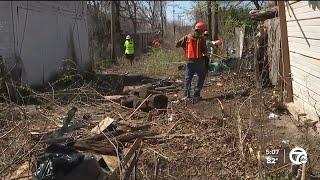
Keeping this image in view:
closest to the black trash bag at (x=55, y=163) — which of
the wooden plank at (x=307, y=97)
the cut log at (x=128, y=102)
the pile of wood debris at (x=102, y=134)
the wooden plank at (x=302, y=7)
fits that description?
the pile of wood debris at (x=102, y=134)

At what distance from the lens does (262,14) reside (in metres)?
11.5

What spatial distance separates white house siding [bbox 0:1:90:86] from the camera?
12.9 m

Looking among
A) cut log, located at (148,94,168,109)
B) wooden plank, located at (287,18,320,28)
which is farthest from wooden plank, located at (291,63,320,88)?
cut log, located at (148,94,168,109)

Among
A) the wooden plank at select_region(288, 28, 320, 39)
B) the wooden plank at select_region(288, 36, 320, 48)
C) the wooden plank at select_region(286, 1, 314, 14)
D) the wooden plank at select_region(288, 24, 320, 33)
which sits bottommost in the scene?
the wooden plank at select_region(288, 36, 320, 48)

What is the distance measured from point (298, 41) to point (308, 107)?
106 centimetres

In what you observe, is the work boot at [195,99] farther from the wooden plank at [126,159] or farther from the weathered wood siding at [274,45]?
the wooden plank at [126,159]

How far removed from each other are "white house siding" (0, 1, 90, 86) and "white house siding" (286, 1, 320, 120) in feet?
23.7

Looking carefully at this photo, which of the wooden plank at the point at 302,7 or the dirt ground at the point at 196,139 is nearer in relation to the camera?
the dirt ground at the point at 196,139

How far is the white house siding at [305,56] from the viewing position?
6.74 m

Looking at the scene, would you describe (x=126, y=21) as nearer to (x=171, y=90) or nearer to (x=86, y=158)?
(x=171, y=90)

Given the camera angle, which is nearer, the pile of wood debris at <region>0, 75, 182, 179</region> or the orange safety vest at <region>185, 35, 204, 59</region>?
the pile of wood debris at <region>0, 75, 182, 179</region>

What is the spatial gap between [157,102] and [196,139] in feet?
8.87

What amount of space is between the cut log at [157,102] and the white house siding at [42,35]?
15.5 ft

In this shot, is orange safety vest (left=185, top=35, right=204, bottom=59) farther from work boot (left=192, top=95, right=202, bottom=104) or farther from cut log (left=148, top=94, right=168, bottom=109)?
cut log (left=148, top=94, right=168, bottom=109)
